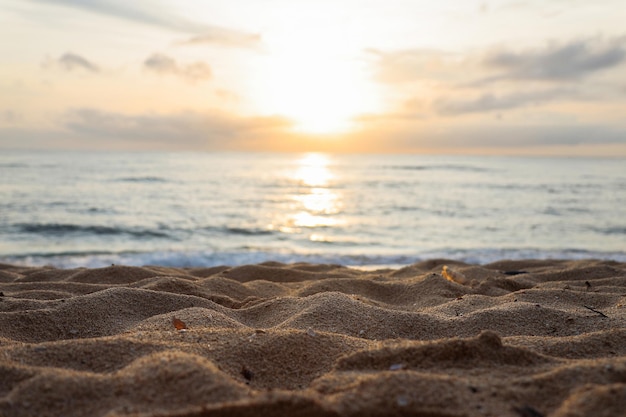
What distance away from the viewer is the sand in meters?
1.60

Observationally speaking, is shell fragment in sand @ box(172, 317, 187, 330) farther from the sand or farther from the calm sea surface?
the calm sea surface

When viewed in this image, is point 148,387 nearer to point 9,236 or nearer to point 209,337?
point 209,337

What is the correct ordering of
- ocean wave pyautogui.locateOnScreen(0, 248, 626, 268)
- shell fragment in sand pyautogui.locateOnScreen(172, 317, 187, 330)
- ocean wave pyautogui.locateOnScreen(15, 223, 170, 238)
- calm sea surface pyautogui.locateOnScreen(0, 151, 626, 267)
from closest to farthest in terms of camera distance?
shell fragment in sand pyautogui.locateOnScreen(172, 317, 187, 330), ocean wave pyautogui.locateOnScreen(0, 248, 626, 268), calm sea surface pyautogui.locateOnScreen(0, 151, 626, 267), ocean wave pyautogui.locateOnScreen(15, 223, 170, 238)

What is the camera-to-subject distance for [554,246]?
11.7 metres

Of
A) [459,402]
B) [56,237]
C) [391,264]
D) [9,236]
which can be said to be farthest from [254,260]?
[459,402]

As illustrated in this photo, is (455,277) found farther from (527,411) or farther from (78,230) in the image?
(78,230)

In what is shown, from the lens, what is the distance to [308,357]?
2203 millimetres

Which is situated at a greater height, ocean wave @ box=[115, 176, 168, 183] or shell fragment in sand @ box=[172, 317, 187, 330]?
ocean wave @ box=[115, 176, 168, 183]

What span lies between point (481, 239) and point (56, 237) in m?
10.7

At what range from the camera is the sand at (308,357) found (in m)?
1.60

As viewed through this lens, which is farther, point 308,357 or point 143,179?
point 143,179

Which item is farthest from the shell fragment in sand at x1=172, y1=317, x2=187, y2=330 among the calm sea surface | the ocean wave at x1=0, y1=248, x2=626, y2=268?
the calm sea surface

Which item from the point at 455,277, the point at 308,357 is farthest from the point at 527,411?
the point at 455,277

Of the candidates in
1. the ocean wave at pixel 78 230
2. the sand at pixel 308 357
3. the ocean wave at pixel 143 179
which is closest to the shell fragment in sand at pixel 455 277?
the sand at pixel 308 357
